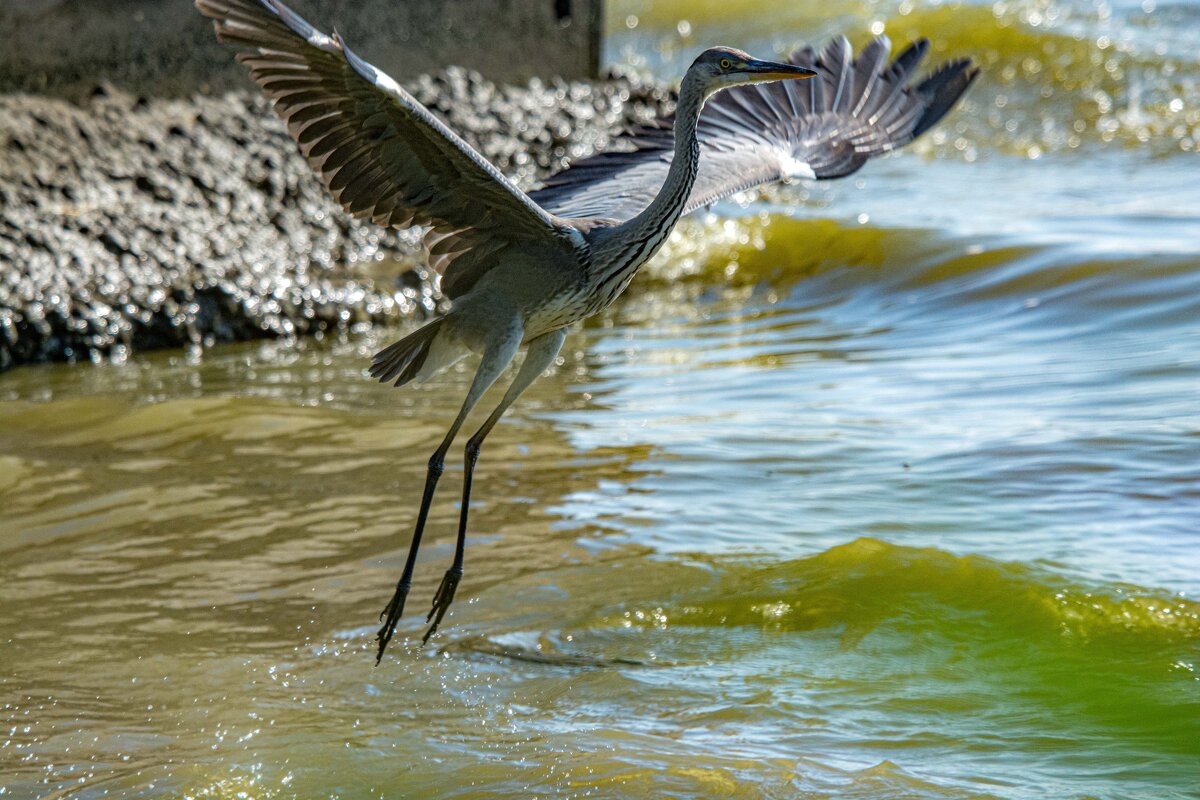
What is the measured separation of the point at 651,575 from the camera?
216 inches

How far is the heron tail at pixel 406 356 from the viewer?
5.07m

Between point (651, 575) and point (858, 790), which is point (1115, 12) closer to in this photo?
point (651, 575)

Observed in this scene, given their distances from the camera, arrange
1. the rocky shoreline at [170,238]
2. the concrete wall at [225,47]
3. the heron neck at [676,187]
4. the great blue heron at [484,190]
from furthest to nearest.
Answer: the concrete wall at [225,47], the rocky shoreline at [170,238], the heron neck at [676,187], the great blue heron at [484,190]

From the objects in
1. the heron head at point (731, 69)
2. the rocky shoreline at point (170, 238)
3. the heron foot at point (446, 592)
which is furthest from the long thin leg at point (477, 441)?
the rocky shoreline at point (170, 238)

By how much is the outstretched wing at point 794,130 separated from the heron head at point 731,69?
760 mm

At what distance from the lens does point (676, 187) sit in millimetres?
4809

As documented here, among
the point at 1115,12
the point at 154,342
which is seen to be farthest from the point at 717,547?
the point at 1115,12

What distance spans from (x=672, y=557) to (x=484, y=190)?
1670 mm

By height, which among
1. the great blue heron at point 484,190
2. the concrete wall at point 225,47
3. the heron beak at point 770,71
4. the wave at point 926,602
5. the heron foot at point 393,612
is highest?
the concrete wall at point 225,47

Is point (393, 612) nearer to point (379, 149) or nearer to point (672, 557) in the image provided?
point (672, 557)

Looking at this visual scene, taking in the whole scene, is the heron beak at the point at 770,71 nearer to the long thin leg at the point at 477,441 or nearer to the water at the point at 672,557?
the long thin leg at the point at 477,441

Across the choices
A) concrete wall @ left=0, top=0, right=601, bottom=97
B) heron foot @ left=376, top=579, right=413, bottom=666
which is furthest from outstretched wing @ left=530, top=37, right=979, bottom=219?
concrete wall @ left=0, top=0, right=601, bottom=97

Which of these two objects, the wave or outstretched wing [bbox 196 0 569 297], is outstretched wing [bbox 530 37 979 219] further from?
the wave

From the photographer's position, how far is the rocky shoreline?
786 centimetres
